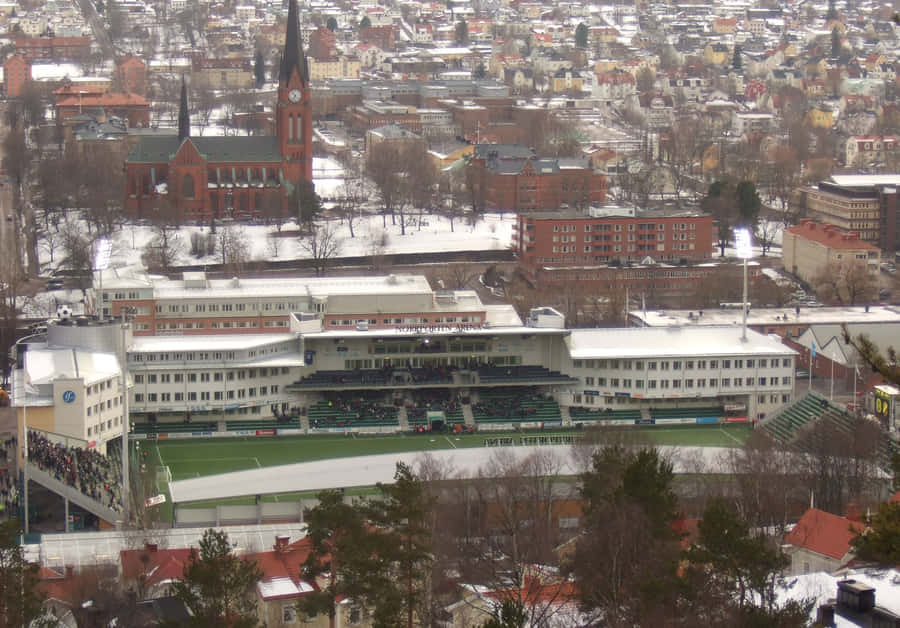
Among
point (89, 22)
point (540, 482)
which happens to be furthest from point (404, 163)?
point (89, 22)

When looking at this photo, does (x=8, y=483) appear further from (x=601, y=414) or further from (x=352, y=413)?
(x=601, y=414)

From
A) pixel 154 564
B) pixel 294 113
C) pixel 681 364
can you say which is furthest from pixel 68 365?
pixel 294 113

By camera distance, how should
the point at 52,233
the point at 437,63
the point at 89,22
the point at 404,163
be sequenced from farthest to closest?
1. the point at 89,22
2. the point at 437,63
3. the point at 404,163
4. the point at 52,233

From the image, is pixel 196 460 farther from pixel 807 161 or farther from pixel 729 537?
pixel 807 161

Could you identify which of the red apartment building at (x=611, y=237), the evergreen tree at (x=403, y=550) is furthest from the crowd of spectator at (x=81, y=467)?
the red apartment building at (x=611, y=237)

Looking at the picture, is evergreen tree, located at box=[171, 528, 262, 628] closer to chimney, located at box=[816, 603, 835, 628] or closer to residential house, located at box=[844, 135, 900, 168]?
chimney, located at box=[816, 603, 835, 628]

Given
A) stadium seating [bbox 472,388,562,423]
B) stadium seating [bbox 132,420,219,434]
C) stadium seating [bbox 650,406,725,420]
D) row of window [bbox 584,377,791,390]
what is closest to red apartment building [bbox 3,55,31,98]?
stadium seating [bbox 132,420,219,434]

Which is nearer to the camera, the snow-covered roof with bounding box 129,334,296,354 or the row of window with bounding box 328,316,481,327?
the snow-covered roof with bounding box 129,334,296,354
